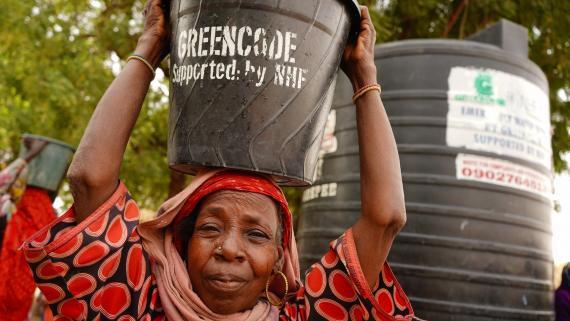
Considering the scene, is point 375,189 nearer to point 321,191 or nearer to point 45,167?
point 321,191

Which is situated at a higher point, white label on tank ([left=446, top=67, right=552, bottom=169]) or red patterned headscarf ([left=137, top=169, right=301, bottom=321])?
white label on tank ([left=446, top=67, right=552, bottom=169])

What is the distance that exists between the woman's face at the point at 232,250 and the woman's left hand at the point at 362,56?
47 cm

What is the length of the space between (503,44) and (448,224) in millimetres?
1146

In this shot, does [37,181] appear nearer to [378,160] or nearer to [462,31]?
[378,160]

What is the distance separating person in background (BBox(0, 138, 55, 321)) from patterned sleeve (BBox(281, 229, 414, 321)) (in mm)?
3005

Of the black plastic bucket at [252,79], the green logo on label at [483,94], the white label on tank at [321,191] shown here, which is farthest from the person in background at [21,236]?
the green logo on label at [483,94]

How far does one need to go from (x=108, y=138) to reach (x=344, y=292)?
78cm

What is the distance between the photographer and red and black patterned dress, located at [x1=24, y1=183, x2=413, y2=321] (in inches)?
59.0

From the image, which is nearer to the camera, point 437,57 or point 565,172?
point 437,57

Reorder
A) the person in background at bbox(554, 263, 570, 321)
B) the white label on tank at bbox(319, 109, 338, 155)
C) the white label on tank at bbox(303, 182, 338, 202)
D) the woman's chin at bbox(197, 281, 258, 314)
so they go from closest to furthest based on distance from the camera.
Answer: the woman's chin at bbox(197, 281, 258, 314) < the white label on tank at bbox(303, 182, 338, 202) < the white label on tank at bbox(319, 109, 338, 155) < the person in background at bbox(554, 263, 570, 321)

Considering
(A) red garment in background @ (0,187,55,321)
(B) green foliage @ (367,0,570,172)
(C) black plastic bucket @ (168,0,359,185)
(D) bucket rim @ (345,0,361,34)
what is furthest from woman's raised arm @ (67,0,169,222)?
(B) green foliage @ (367,0,570,172)

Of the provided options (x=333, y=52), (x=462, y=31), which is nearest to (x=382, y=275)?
(x=333, y=52)

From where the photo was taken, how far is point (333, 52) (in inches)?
65.9

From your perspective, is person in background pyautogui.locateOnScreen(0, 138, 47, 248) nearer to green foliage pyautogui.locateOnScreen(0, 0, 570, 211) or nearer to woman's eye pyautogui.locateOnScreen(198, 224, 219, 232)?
green foliage pyautogui.locateOnScreen(0, 0, 570, 211)
